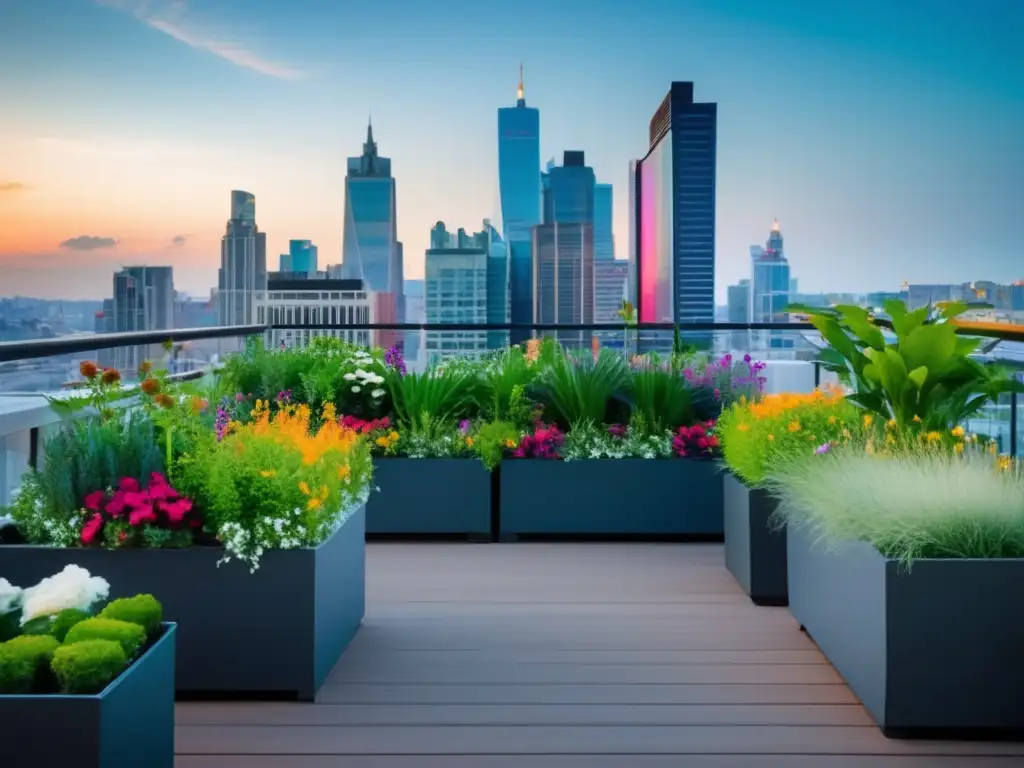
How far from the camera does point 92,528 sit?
3365 millimetres

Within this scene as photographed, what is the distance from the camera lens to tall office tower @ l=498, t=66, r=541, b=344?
1728cm

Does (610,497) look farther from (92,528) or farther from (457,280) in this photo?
(457,280)

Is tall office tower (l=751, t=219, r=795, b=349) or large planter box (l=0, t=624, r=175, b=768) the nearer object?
large planter box (l=0, t=624, r=175, b=768)

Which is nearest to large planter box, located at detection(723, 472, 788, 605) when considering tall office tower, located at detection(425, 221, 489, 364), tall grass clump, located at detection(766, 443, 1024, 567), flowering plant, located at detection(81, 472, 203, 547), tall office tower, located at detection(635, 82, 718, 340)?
tall grass clump, located at detection(766, 443, 1024, 567)

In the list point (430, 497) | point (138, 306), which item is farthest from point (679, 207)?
point (430, 497)

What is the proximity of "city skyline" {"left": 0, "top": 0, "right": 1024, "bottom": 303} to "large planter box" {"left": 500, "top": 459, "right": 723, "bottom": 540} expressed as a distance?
9.83 metres

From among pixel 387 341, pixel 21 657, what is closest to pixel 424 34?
pixel 387 341

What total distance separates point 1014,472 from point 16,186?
1753 cm

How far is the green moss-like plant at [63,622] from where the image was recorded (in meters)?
2.34

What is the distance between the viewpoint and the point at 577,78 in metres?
18.4

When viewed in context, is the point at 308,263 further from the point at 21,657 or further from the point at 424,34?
the point at 21,657

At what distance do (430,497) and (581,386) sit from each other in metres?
1.13

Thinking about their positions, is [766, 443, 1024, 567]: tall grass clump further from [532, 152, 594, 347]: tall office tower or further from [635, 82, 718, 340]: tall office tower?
[635, 82, 718, 340]: tall office tower

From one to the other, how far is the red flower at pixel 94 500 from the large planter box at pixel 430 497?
8.77 ft
